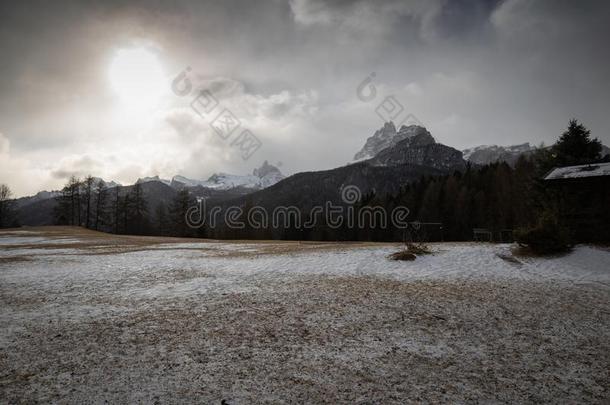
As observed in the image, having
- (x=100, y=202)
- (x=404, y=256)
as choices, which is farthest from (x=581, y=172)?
(x=100, y=202)

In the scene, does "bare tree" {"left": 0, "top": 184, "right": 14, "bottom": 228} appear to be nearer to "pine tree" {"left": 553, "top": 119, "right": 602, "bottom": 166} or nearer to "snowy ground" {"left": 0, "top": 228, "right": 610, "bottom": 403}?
"snowy ground" {"left": 0, "top": 228, "right": 610, "bottom": 403}

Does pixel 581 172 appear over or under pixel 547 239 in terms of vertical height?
over

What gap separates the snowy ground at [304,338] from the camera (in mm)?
4555

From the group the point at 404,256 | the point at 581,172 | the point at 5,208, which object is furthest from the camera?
the point at 5,208

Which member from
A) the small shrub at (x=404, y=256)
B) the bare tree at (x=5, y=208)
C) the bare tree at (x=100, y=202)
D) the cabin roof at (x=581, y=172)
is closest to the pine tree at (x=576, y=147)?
the cabin roof at (x=581, y=172)

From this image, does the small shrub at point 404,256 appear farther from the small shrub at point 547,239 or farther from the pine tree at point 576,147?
the pine tree at point 576,147

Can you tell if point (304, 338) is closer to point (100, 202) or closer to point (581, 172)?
point (581, 172)

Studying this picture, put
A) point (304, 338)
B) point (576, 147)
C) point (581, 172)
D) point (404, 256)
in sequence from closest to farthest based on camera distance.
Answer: point (304, 338)
point (404, 256)
point (581, 172)
point (576, 147)

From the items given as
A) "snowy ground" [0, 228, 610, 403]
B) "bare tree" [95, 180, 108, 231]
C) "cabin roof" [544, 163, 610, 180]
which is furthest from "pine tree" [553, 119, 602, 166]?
"bare tree" [95, 180, 108, 231]

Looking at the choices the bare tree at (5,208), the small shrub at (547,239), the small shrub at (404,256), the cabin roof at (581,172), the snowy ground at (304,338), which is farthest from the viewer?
the bare tree at (5,208)

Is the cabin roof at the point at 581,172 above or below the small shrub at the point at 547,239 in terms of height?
above

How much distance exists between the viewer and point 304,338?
20.9 feet

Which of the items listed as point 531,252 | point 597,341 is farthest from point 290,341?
point 531,252

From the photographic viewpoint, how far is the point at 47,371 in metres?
4.96
